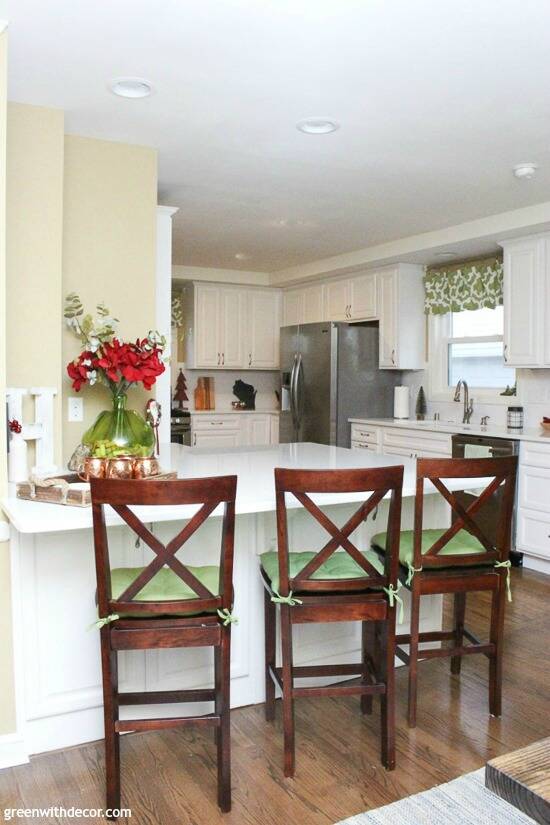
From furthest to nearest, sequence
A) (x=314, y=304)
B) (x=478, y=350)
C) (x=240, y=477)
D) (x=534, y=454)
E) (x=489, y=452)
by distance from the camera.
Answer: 1. (x=314, y=304)
2. (x=478, y=350)
3. (x=489, y=452)
4. (x=534, y=454)
5. (x=240, y=477)

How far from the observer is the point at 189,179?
4.09 metres

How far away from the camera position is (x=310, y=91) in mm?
2863

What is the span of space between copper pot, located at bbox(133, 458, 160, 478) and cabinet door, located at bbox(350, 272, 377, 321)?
4246mm

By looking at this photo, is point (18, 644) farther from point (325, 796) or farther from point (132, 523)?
point (325, 796)

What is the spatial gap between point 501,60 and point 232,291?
4.90m

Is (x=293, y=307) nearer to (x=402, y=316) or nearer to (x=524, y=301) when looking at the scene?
(x=402, y=316)

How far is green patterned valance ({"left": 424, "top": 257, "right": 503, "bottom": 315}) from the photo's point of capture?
562cm

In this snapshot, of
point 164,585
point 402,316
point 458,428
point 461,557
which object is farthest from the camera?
point 402,316

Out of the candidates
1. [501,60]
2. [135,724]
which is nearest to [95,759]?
[135,724]

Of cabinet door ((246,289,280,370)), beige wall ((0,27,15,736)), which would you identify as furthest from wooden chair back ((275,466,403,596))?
cabinet door ((246,289,280,370))

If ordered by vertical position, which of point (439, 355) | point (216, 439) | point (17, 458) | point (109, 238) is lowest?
point (216, 439)

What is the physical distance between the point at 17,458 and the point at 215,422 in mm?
4628

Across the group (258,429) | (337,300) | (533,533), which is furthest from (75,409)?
(258,429)

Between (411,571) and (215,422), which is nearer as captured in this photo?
(411,571)
